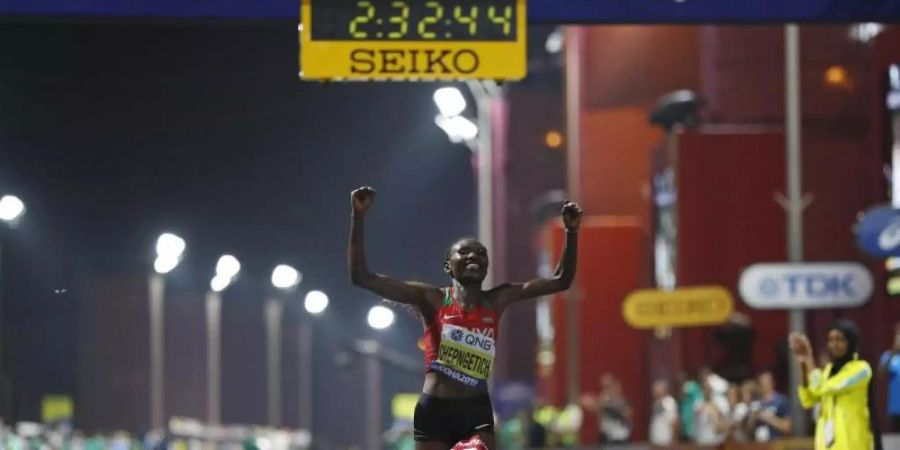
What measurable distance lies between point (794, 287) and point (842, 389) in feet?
22.1

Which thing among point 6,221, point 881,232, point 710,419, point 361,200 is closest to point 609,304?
point 6,221

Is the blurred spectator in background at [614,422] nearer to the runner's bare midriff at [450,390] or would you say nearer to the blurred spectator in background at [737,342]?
the blurred spectator in background at [737,342]

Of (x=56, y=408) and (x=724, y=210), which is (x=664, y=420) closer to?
(x=724, y=210)

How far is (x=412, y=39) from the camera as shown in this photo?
619 inches

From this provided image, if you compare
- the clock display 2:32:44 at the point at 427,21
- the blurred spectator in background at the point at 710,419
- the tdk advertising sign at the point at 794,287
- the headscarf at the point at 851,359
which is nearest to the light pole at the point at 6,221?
the blurred spectator in background at the point at 710,419

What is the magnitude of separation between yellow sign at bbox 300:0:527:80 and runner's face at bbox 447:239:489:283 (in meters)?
5.17

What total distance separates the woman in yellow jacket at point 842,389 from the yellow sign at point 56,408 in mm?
49139

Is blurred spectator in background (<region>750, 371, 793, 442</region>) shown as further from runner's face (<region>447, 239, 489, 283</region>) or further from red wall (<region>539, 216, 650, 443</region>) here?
red wall (<region>539, 216, 650, 443</region>)

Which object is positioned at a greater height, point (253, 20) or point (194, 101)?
point (194, 101)

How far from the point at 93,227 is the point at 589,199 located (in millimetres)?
26110

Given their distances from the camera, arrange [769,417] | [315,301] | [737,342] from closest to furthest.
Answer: [769,417], [737,342], [315,301]

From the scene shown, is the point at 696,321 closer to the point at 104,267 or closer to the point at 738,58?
the point at 738,58

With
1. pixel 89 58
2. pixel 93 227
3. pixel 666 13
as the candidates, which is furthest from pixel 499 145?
pixel 666 13

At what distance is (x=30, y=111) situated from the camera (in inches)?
1902
